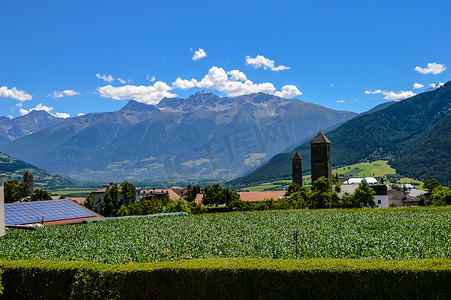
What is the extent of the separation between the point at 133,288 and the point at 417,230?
24.7 meters

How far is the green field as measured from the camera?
24.2 m

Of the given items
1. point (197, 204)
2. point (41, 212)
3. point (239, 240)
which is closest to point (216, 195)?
point (197, 204)

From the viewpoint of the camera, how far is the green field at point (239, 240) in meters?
24.2

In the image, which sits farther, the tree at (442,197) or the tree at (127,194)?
the tree at (127,194)

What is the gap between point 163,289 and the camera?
19.1 metres

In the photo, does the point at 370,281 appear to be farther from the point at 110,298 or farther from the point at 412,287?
the point at 110,298

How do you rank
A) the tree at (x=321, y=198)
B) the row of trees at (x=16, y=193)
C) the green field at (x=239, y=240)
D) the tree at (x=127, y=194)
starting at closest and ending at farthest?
the green field at (x=239, y=240) < the tree at (x=321, y=198) < the tree at (x=127, y=194) < the row of trees at (x=16, y=193)

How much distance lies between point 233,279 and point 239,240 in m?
10.7

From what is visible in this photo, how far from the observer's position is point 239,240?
29.0 m

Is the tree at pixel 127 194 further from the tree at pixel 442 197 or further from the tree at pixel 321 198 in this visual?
the tree at pixel 442 197

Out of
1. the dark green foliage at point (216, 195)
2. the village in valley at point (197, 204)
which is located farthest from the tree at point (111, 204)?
the dark green foliage at point (216, 195)

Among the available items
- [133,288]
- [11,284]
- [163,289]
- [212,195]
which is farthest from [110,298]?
[212,195]

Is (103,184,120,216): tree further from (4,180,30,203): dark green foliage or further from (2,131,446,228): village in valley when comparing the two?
(4,180,30,203): dark green foliage

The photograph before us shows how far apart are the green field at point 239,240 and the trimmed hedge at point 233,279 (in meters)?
3.94
